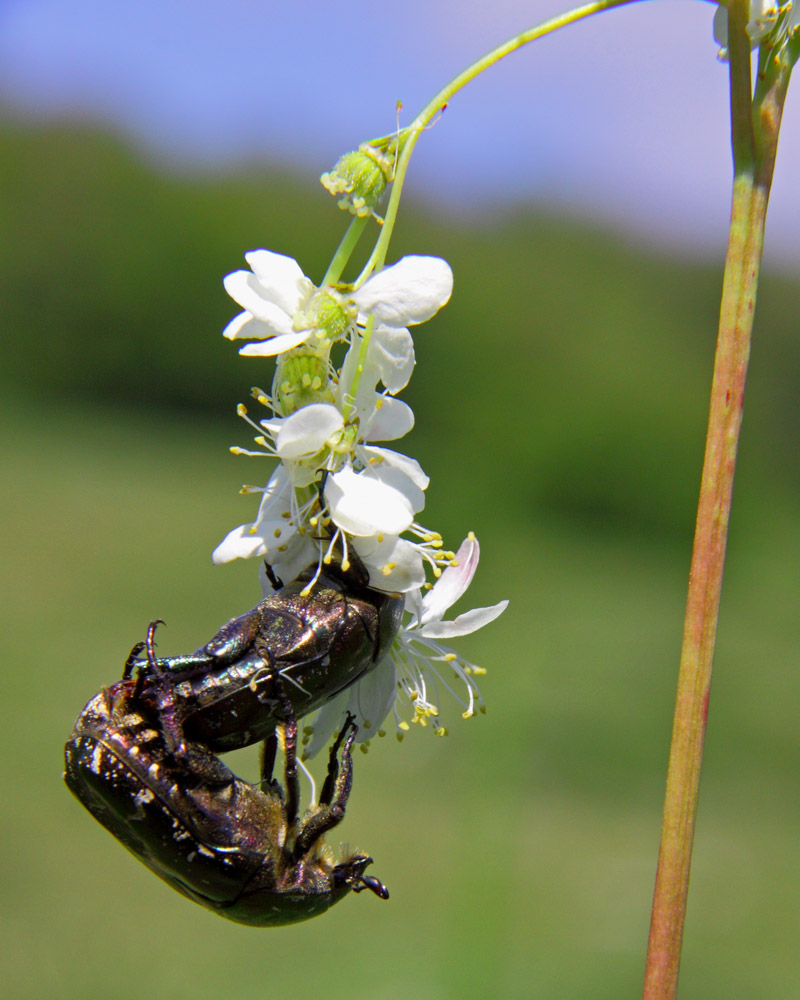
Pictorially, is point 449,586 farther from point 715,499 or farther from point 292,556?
point 715,499

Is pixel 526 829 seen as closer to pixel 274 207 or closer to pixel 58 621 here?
pixel 58 621

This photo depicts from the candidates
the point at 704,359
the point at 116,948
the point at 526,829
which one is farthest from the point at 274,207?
the point at 116,948

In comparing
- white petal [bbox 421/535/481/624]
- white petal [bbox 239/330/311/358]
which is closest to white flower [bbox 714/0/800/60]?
white petal [bbox 239/330/311/358]

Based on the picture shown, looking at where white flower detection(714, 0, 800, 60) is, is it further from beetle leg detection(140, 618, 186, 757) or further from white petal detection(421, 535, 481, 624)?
beetle leg detection(140, 618, 186, 757)

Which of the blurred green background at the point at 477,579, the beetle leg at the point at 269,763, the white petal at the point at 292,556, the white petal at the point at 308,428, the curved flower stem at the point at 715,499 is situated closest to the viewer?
the curved flower stem at the point at 715,499

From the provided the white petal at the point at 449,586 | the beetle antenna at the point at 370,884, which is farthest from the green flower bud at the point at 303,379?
the beetle antenna at the point at 370,884

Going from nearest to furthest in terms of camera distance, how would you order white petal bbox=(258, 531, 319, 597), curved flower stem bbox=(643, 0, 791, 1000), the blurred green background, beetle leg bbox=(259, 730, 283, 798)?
curved flower stem bbox=(643, 0, 791, 1000), white petal bbox=(258, 531, 319, 597), beetle leg bbox=(259, 730, 283, 798), the blurred green background

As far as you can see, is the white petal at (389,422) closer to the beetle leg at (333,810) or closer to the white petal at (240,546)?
the white petal at (240,546)
